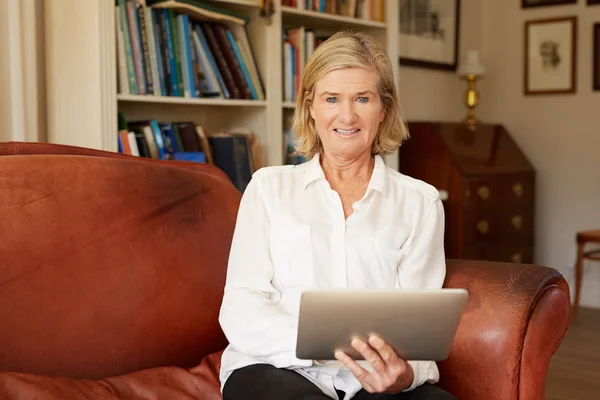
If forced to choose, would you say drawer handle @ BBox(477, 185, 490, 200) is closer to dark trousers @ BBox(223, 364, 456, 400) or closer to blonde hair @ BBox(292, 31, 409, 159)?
blonde hair @ BBox(292, 31, 409, 159)

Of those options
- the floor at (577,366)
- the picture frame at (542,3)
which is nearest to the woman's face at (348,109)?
the floor at (577,366)

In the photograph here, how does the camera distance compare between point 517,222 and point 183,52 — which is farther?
point 517,222

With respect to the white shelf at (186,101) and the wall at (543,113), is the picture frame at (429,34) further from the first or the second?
the white shelf at (186,101)

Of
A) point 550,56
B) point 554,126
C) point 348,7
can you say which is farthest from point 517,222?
point 348,7

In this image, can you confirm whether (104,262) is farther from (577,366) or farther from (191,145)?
(577,366)

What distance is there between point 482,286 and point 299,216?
0.43 meters

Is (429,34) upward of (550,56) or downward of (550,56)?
upward

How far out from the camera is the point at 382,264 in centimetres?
160

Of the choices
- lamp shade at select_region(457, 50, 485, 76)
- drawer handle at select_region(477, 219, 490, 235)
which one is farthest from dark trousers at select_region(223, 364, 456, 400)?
lamp shade at select_region(457, 50, 485, 76)

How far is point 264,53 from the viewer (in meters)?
3.06

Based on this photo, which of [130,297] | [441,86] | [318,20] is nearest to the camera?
[130,297]

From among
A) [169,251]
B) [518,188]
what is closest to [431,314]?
[169,251]

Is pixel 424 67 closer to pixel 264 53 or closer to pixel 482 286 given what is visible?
pixel 264 53

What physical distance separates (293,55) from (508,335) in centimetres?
193
